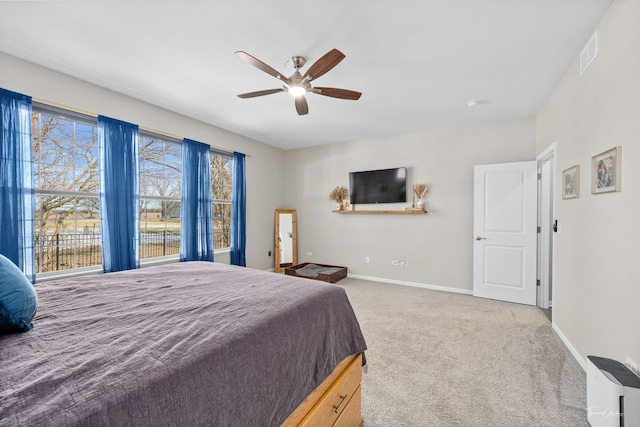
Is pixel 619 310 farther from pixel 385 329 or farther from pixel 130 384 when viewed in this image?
pixel 130 384

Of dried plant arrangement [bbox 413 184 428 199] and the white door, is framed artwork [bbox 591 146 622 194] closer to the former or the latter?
the white door

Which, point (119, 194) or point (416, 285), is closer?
point (119, 194)

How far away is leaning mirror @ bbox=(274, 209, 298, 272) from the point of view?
5.78 m

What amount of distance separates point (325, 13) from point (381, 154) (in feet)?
10.9

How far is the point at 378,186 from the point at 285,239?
7.39 ft

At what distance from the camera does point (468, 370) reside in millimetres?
2258

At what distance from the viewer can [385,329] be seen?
3.06 metres

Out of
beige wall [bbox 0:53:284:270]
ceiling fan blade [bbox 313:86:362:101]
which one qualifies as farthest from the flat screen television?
ceiling fan blade [bbox 313:86:362:101]

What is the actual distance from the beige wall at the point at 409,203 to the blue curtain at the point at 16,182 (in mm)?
4106

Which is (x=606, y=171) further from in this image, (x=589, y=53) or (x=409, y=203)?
(x=409, y=203)

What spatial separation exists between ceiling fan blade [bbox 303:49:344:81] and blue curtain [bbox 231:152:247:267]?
287 cm

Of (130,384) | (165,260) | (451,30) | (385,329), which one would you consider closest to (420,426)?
(385,329)

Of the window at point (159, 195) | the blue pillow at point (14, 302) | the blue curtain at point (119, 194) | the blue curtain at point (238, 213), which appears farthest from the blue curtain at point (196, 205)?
the blue pillow at point (14, 302)

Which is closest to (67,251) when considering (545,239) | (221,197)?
(221,197)
